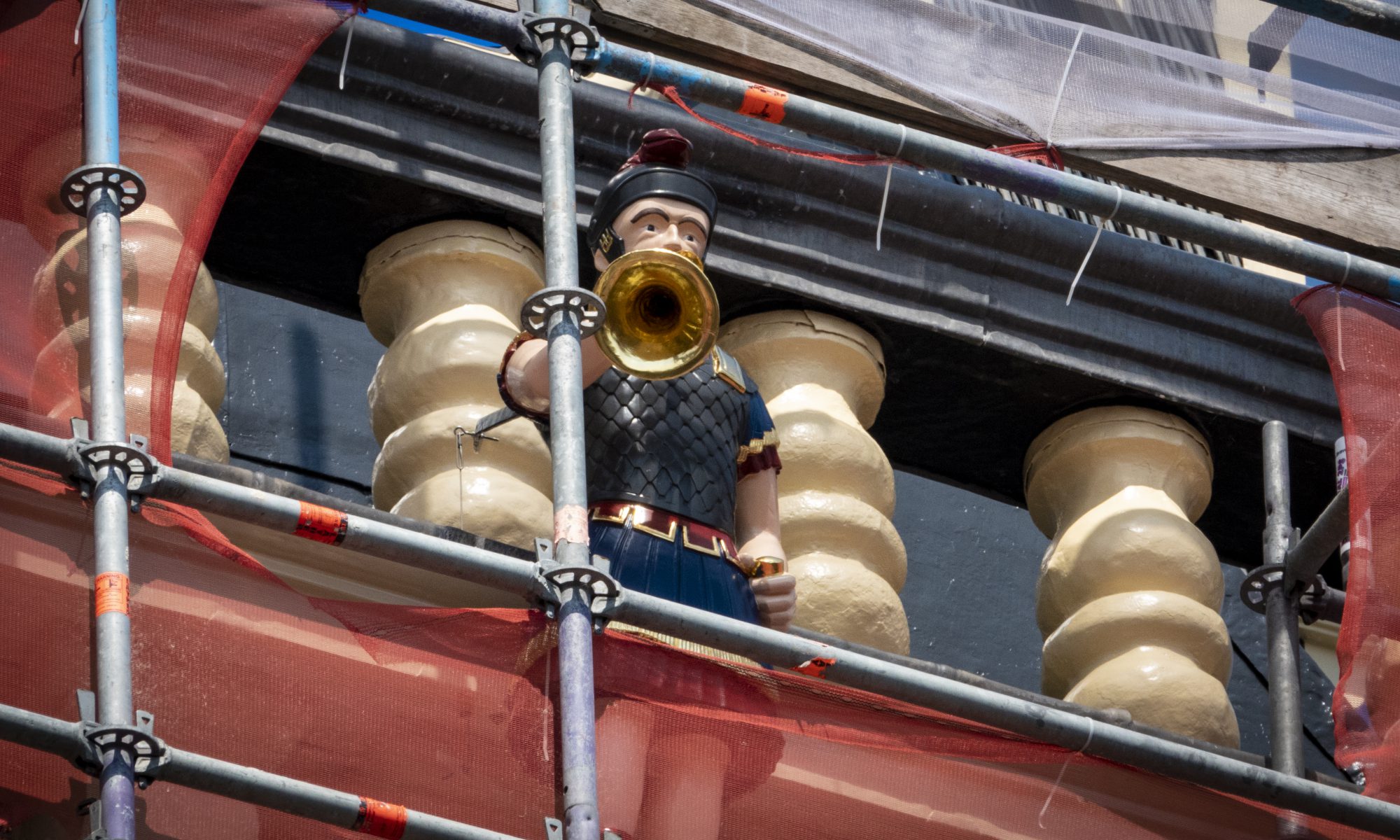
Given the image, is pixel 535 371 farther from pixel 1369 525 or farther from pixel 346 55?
pixel 1369 525

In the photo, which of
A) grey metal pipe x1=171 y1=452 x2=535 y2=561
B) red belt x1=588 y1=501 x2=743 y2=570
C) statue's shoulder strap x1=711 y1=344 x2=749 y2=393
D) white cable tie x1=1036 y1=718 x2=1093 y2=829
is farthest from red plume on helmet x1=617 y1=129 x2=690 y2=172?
white cable tie x1=1036 y1=718 x2=1093 y2=829

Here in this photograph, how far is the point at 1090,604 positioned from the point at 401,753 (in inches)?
136

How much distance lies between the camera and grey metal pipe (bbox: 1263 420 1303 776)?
24.9ft

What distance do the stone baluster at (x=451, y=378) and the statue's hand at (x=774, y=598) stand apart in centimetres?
84

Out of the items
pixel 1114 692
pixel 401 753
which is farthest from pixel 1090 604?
pixel 401 753

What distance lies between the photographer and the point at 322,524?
5301 millimetres

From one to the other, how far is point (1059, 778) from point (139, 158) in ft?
8.26

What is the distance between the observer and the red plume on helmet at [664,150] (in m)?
6.69

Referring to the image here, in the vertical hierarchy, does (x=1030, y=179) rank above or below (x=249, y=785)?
above

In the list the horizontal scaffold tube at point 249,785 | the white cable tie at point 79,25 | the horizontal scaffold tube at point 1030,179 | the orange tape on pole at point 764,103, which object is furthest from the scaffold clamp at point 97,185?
the orange tape on pole at point 764,103

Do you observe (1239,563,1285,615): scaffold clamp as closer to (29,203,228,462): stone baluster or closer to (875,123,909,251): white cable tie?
(875,123,909,251): white cable tie

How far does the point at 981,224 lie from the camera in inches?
342

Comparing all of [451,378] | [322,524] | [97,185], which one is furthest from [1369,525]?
[97,185]

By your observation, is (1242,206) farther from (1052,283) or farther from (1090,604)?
(1090,604)
